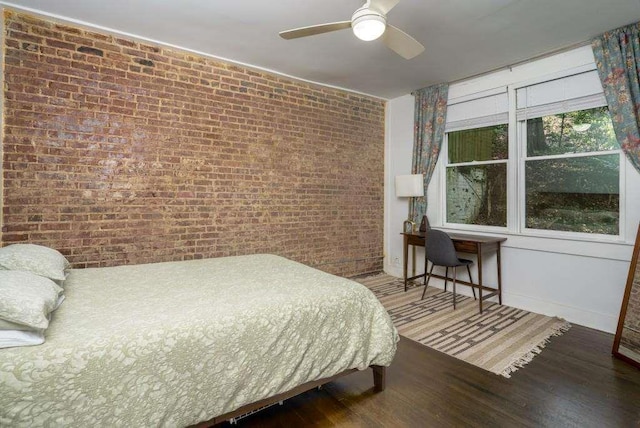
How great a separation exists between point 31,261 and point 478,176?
4.28 meters

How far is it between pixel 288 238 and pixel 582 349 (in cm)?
297

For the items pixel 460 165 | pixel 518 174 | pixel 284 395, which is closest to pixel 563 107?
pixel 518 174

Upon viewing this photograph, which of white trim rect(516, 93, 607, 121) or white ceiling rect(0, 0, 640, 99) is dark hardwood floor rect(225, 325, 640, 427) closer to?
white trim rect(516, 93, 607, 121)

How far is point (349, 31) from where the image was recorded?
2844mm

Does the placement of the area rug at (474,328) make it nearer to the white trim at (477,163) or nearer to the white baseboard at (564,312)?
the white baseboard at (564,312)

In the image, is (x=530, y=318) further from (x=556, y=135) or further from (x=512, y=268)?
(x=556, y=135)

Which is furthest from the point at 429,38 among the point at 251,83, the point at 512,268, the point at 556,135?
the point at 512,268

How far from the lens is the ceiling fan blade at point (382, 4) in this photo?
1.90 meters

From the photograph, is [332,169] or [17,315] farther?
[332,169]

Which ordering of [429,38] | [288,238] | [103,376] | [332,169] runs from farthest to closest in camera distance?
[332,169], [288,238], [429,38], [103,376]

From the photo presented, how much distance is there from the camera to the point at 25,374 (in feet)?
3.65

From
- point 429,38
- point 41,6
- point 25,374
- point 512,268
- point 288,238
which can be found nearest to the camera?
point 25,374

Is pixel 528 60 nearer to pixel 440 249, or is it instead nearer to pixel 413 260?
pixel 440 249

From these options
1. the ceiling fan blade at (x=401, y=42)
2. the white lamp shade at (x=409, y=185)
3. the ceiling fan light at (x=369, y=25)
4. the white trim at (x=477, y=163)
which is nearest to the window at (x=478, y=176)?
the white trim at (x=477, y=163)
